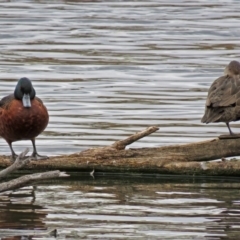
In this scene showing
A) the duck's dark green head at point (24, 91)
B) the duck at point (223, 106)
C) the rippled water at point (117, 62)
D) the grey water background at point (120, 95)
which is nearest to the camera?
the grey water background at point (120, 95)

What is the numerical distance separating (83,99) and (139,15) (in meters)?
13.4

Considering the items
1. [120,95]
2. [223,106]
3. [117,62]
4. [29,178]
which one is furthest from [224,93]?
[117,62]

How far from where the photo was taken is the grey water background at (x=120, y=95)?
980 centimetres

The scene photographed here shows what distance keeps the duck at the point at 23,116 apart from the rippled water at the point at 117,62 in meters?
1.09

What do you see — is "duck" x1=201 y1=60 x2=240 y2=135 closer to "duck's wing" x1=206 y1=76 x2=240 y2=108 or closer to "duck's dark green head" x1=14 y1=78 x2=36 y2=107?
"duck's wing" x1=206 y1=76 x2=240 y2=108

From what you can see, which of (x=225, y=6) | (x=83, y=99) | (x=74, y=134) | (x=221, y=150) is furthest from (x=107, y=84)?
(x=225, y=6)

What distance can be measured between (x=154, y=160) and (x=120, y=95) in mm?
6764

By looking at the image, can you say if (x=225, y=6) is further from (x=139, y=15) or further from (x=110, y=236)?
(x=110, y=236)

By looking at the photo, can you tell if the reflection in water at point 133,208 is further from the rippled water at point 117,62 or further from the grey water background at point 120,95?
the rippled water at point 117,62

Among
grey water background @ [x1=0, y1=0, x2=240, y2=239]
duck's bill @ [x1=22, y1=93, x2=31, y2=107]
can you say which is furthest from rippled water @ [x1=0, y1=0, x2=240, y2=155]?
duck's bill @ [x1=22, y1=93, x2=31, y2=107]

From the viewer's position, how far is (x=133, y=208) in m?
10.3

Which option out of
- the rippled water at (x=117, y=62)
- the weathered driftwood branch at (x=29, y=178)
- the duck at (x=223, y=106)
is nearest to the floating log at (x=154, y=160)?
the duck at (x=223, y=106)

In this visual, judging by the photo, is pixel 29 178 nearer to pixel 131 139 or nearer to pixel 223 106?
pixel 131 139

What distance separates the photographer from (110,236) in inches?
355
